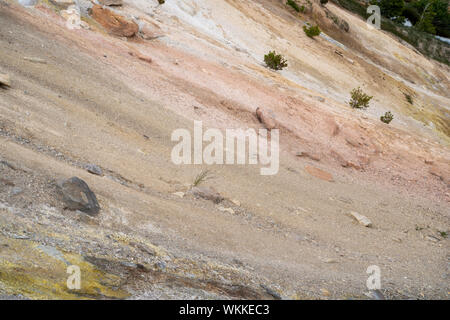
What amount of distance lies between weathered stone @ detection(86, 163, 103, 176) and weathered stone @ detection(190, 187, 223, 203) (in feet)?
7.28

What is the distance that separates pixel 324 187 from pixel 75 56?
9.63m

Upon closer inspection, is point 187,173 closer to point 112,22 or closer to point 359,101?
point 112,22

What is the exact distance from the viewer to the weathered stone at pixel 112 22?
56.6 feet

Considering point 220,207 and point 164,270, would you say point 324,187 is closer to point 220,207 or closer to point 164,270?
point 220,207

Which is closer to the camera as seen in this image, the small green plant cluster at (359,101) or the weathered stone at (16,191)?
the weathered stone at (16,191)

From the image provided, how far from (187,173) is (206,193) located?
48.5 inches

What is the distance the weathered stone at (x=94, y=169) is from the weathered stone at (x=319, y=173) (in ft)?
25.0

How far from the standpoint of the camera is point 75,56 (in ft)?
45.9

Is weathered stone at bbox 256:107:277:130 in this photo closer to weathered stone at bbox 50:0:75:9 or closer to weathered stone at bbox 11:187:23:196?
weathered stone at bbox 50:0:75:9

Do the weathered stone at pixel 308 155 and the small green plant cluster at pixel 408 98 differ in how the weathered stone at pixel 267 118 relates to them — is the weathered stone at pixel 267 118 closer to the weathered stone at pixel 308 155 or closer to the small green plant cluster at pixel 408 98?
the weathered stone at pixel 308 155

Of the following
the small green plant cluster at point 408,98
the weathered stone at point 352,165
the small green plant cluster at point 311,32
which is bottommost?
the weathered stone at point 352,165

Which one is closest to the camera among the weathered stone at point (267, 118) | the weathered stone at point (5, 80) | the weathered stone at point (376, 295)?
the weathered stone at point (376, 295)

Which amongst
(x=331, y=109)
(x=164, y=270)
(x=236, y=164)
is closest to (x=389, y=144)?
(x=331, y=109)

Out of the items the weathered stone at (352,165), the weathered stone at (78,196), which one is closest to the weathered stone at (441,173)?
the weathered stone at (352,165)
